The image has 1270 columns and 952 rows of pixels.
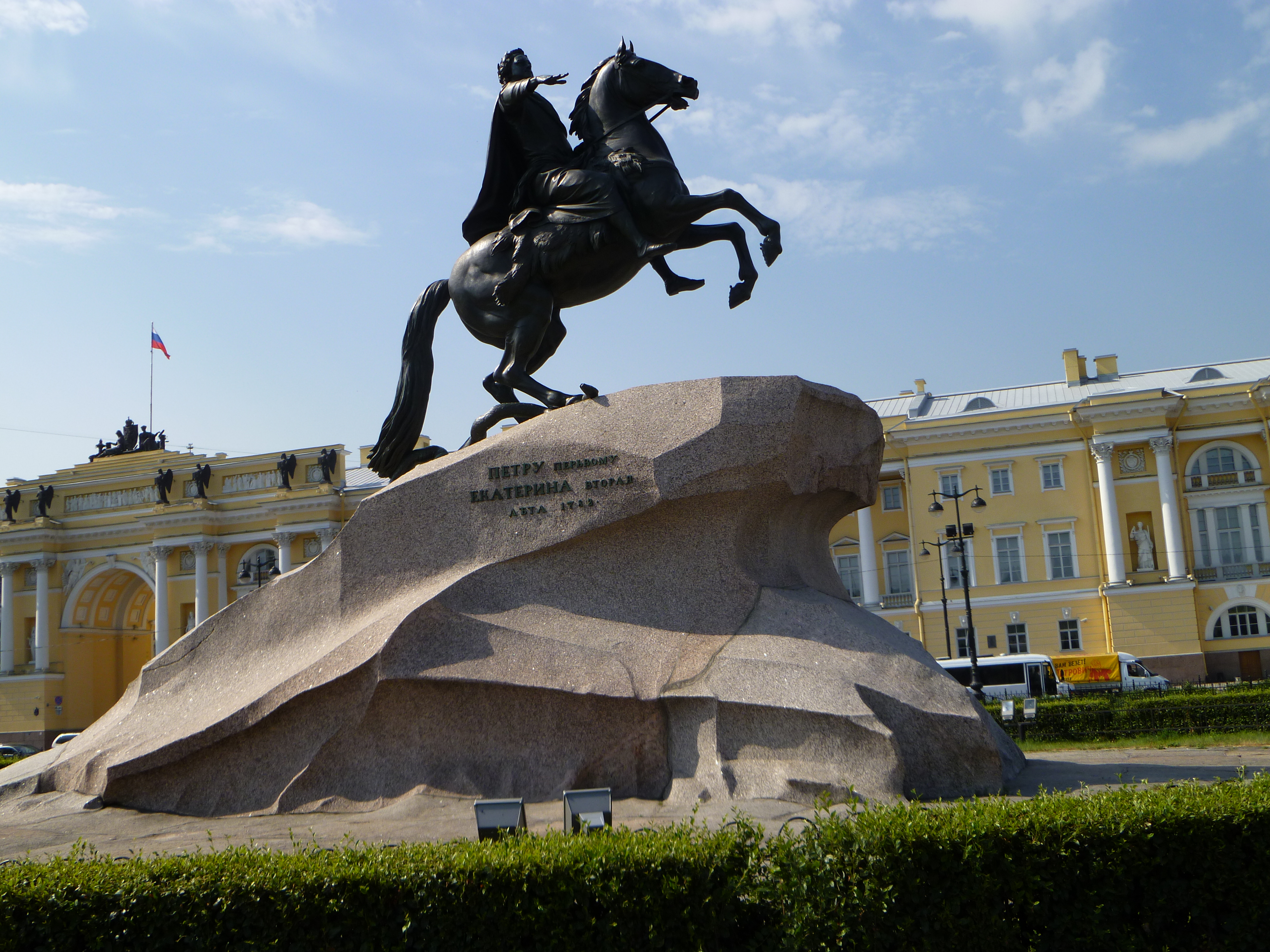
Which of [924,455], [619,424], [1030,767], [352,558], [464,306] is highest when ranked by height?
[924,455]

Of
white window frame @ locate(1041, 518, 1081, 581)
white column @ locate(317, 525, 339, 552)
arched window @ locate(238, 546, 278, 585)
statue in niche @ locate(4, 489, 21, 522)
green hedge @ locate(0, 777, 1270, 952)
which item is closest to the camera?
green hedge @ locate(0, 777, 1270, 952)

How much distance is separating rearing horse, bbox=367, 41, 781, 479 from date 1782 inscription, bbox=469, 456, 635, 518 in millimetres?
690

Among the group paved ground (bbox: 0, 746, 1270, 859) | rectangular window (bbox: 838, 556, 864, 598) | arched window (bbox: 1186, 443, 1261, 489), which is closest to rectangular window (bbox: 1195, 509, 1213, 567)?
arched window (bbox: 1186, 443, 1261, 489)

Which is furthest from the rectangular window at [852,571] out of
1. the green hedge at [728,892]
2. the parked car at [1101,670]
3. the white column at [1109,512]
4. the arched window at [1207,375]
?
the green hedge at [728,892]

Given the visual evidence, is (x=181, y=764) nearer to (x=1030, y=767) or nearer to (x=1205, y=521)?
(x=1030, y=767)

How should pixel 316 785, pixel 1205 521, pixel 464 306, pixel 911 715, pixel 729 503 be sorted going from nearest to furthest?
pixel 911 715
pixel 316 785
pixel 729 503
pixel 464 306
pixel 1205 521

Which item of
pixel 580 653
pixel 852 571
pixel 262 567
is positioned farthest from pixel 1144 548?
pixel 580 653

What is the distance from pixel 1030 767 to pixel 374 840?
449cm

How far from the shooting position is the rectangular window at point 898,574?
48469mm

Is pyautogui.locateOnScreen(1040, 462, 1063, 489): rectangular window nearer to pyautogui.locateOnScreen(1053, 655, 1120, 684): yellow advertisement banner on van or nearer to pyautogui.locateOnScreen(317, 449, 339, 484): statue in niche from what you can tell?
pyautogui.locateOnScreen(1053, 655, 1120, 684): yellow advertisement banner on van

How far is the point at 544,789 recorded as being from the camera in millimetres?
6336

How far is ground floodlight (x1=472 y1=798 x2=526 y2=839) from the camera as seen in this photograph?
15.0 ft

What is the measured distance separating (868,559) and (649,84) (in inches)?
1651

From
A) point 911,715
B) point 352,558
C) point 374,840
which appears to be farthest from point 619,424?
point 374,840
